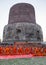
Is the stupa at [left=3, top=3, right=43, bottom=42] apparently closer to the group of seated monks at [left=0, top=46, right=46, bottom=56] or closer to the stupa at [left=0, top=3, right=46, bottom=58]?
the stupa at [left=0, top=3, right=46, bottom=58]

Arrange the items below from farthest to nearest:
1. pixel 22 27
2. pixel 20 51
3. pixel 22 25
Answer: pixel 22 25 → pixel 22 27 → pixel 20 51

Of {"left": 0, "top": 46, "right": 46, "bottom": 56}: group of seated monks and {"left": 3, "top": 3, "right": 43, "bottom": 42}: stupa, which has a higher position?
{"left": 3, "top": 3, "right": 43, "bottom": 42}: stupa

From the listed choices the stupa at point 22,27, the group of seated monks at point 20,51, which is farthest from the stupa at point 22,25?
the group of seated monks at point 20,51

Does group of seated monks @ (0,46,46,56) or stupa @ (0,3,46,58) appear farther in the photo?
stupa @ (0,3,46,58)

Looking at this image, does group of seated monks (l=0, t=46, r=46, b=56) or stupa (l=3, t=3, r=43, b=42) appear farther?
stupa (l=3, t=3, r=43, b=42)

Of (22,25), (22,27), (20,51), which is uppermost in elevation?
(22,25)

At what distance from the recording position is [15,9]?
17.3m

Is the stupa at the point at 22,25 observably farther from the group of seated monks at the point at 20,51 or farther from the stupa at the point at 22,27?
the group of seated monks at the point at 20,51

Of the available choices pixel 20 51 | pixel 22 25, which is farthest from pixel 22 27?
pixel 20 51

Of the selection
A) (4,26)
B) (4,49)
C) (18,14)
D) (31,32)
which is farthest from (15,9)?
(4,49)

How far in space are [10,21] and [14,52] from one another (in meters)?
7.64

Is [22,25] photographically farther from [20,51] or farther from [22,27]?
[20,51]

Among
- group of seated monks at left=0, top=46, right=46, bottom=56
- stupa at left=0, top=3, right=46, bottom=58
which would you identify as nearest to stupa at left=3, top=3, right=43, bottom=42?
stupa at left=0, top=3, right=46, bottom=58

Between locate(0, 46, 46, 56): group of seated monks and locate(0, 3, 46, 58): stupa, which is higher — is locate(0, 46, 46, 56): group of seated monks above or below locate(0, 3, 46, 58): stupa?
below
